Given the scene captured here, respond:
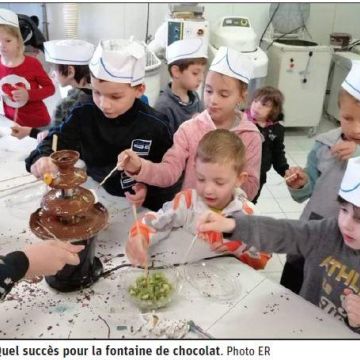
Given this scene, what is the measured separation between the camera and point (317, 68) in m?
3.55

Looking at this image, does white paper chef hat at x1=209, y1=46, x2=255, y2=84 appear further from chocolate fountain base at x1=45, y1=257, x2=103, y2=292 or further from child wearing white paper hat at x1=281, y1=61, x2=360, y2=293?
chocolate fountain base at x1=45, y1=257, x2=103, y2=292

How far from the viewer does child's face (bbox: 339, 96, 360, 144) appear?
110cm

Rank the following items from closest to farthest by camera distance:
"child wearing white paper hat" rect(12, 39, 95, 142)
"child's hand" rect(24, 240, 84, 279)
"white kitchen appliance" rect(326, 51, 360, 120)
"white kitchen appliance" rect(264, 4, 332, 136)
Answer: "child's hand" rect(24, 240, 84, 279) < "child wearing white paper hat" rect(12, 39, 95, 142) < "white kitchen appliance" rect(264, 4, 332, 136) < "white kitchen appliance" rect(326, 51, 360, 120)

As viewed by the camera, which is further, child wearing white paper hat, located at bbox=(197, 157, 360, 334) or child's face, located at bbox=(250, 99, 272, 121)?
child's face, located at bbox=(250, 99, 272, 121)

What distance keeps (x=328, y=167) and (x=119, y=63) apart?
671 millimetres

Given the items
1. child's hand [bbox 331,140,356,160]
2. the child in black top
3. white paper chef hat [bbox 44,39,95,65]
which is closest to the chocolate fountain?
child's hand [bbox 331,140,356,160]

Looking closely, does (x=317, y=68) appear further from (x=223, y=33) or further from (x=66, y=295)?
(x=66, y=295)

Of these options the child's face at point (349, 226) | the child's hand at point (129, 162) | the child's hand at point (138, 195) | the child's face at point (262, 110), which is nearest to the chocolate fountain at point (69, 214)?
the child's hand at point (129, 162)

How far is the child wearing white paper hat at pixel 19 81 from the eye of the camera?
2.06 metres

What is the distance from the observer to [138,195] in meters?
1.32

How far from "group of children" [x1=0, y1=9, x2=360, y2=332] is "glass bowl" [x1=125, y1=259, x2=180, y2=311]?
5 cm

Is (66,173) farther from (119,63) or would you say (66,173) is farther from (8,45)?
(8,45)

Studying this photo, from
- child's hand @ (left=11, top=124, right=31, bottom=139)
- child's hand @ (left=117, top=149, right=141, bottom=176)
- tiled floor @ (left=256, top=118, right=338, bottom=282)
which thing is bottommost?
tiled floor @ (left=256, top=118, right=338, bottom=282)

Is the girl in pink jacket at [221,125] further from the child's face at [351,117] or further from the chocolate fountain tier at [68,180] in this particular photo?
the chocolate fountain tier at [68,180]
